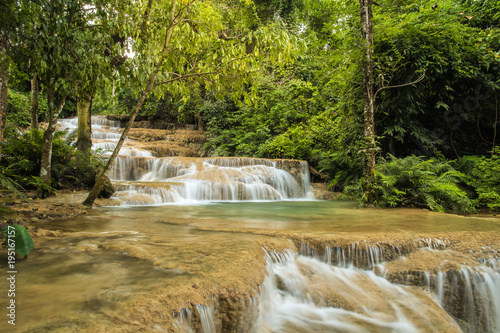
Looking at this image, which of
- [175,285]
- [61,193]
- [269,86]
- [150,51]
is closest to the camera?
[175,285]

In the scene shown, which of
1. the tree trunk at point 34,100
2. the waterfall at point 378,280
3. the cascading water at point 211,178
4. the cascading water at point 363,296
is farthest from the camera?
the cascading water at point 211,178

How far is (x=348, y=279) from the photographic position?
328 cm

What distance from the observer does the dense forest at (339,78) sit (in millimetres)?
4391

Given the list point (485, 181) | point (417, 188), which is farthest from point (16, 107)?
point (485, 181)

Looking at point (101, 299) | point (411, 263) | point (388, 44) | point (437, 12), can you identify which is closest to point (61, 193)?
point (101, 299)

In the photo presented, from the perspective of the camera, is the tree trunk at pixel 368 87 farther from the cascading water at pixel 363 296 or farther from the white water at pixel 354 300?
the white water at pixel 354 300

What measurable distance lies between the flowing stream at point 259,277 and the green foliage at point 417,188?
1.83 metres

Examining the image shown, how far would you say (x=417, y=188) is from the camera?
719 cm

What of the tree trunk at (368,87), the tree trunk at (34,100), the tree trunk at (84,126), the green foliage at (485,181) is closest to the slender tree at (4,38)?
the tree trunk at (34,100)

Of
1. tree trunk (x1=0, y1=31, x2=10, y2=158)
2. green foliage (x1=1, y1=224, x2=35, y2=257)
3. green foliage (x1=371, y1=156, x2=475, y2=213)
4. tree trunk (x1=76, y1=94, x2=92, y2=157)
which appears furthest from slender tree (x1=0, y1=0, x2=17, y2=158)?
green foliage (x1=371, y1=156, x2=475, y2=213)

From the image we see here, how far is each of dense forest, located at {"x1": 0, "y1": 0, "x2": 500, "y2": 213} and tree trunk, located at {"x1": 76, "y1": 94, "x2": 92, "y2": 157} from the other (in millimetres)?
42

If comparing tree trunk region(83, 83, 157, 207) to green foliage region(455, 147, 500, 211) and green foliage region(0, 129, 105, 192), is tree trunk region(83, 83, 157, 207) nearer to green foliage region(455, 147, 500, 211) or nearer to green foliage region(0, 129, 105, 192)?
green foliage region(0, 129, 105, 192)

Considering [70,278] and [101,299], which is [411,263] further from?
[70,278]

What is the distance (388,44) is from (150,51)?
23.5 ft
